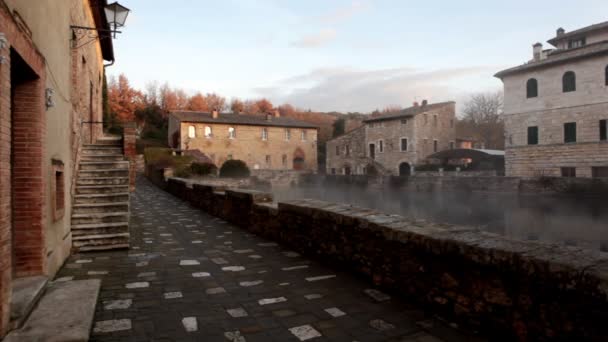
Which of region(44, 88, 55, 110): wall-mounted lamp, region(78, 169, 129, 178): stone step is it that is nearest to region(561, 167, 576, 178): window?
region(78, 169, 129, 178): stone step

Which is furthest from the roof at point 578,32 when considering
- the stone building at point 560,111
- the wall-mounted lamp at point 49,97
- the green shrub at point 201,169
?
the wall-mounted lamp at point 49,97

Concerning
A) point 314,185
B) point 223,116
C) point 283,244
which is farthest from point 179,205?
point 223,116

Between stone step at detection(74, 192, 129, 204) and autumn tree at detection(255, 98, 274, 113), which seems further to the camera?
autumn tree at detection(255, 98, 274, 113)

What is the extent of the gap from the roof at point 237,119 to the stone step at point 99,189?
33772mm

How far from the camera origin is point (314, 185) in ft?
131

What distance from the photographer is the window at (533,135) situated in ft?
98.1

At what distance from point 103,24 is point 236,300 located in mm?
10401

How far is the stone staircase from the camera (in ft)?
20.8

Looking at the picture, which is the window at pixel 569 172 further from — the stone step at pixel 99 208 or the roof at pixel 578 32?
the stone step at pixel 99 208

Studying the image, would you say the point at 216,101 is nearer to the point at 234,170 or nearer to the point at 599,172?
the point at 234,170

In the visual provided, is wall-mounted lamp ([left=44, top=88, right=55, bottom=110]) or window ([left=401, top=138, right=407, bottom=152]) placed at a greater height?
window ([left=401, top=138, right=407, bottom=152])

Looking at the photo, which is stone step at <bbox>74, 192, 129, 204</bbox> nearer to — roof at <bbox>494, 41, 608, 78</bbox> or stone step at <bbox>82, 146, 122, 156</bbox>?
stone step at <bbox>82, 146, 122, 156</bbox>

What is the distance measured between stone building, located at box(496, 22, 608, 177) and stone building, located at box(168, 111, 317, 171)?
23616mm

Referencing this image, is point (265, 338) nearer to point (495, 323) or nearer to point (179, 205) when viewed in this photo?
point (495, 323)
